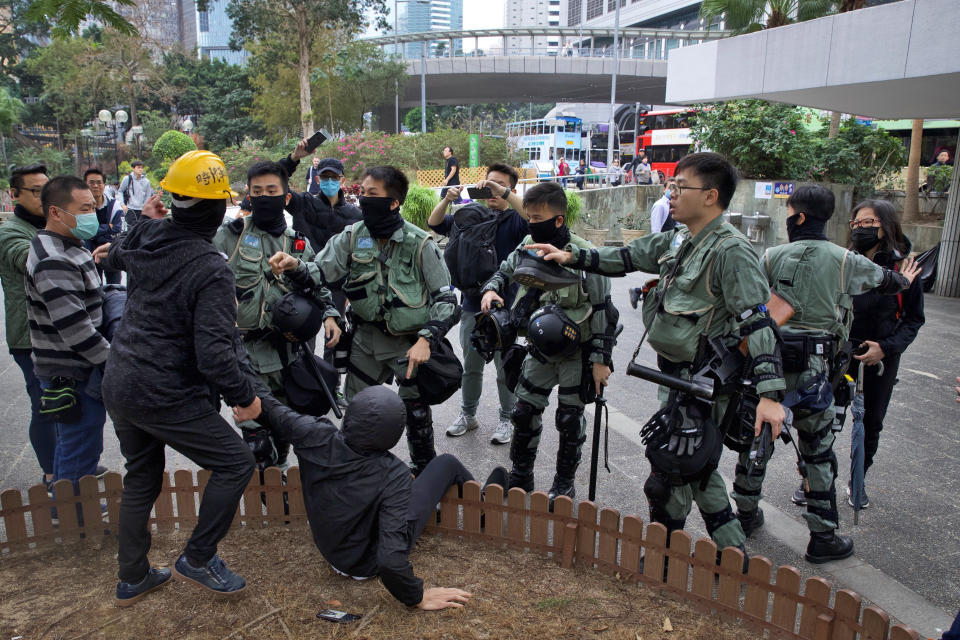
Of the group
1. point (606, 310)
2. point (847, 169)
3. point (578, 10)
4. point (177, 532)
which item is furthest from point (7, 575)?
point (578, 10)

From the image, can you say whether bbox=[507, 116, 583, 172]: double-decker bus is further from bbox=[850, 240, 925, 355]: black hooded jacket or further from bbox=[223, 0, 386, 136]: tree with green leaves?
bbox=[850, 240, 925, 355]: black hooded jacket

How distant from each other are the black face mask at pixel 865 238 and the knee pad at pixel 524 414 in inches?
85.9

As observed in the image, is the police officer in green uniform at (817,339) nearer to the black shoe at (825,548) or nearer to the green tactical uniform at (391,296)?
the black shoe at (825,548)

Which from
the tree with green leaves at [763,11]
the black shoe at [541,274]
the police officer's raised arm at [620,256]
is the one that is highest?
the tree with green leaves at [763,11]

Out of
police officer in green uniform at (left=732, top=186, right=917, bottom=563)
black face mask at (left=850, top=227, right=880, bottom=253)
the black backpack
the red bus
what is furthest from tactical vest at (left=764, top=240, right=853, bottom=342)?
the red bus

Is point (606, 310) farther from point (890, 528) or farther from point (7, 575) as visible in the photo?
point (7, 575)

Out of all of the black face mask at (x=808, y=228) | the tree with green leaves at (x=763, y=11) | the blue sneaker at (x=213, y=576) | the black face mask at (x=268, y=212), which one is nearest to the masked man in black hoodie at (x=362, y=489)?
the blue sneaker at (x=213, y=576)

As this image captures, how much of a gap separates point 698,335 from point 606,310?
812mm

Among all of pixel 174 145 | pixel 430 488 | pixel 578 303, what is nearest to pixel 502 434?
pixel 578 303

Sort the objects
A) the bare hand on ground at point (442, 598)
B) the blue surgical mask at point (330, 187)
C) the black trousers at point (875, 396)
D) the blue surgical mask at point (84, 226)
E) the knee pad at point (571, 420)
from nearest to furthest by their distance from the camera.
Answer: the bare hand on ground at point (442, 598) → the blue surgical mask at point (84, 226) → the knee pad at point (571, 420) → the black trousers at point (875, 396) → the blue surgical mask at point (330, 187)

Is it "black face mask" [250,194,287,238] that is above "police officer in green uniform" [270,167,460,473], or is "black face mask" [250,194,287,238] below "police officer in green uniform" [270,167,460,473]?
above

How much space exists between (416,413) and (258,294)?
3.77ft

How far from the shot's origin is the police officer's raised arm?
3303 millimetres

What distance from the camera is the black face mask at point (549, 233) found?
12.1 ft
